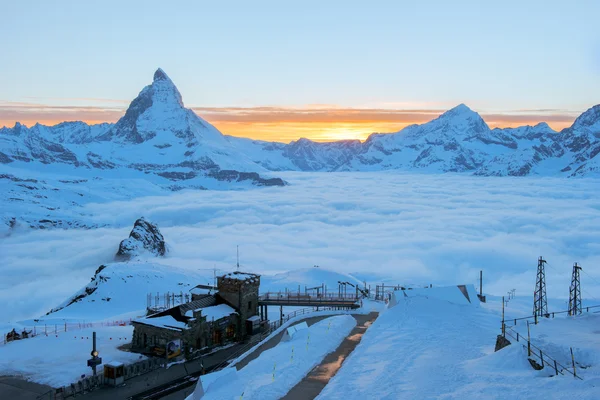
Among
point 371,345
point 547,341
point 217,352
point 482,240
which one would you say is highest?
point 547,341

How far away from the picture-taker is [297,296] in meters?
64.8

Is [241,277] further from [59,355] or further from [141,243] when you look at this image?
[141,243]

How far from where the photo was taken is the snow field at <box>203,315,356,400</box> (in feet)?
111

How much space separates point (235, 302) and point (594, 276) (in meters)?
99.4

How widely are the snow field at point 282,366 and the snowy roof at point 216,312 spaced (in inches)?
392

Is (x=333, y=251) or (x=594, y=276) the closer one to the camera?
(x=594, y=276)

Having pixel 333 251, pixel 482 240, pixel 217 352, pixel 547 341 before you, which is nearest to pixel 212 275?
pixel 217 352

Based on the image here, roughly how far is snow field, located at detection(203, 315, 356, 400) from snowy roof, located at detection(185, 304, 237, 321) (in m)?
9.96

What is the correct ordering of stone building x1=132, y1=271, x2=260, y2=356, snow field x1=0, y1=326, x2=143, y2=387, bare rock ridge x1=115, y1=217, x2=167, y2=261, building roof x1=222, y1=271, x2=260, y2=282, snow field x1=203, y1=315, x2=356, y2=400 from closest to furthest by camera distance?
1. snow field x1=203, y1=315, x2=356, y2=400
2. snow field x1=0, y1=326, x2=143, y2=387
3. stone building x1=132, y1=271, x2=260, y2=356
4. building roof x1=222, y1=271, x2=260, y2=282
5. bare rock ridge x1=115, y1=217, x2=167, y2=261

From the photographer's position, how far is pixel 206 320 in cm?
5162

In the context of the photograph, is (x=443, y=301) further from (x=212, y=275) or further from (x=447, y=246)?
(x=447, y=246)

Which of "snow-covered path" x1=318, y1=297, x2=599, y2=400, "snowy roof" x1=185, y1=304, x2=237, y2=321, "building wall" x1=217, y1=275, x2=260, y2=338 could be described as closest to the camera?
"snow-covered path" x1=318, y1=297, x2=599, y2=400

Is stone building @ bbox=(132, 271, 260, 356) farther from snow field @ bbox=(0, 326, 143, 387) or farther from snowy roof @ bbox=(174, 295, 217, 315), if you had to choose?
snow field @ bbox=(0, 326, 143, 387)

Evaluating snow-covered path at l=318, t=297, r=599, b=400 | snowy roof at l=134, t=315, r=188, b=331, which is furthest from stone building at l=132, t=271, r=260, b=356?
snow-covered path at l=318, t=297, r=599, b=400
